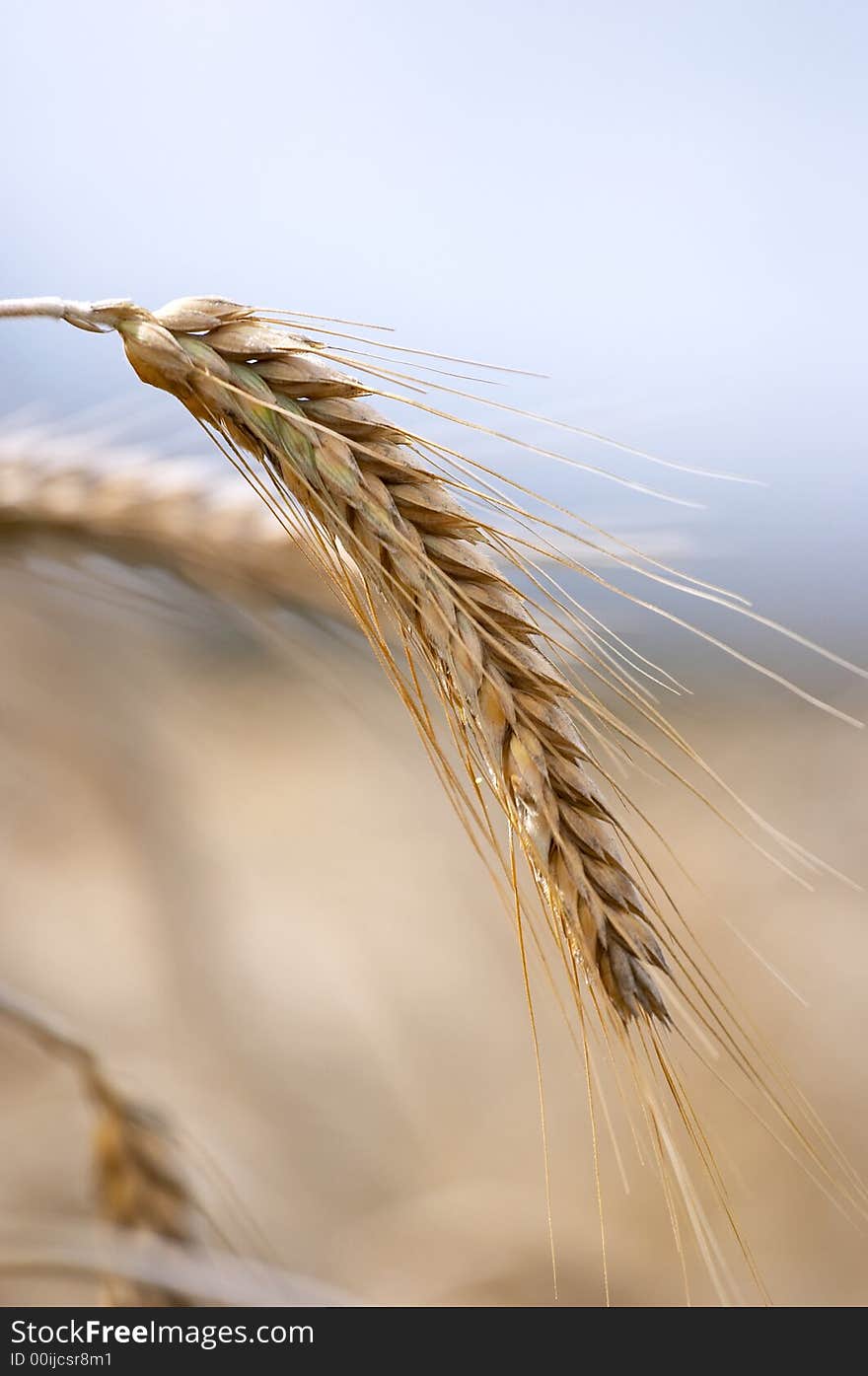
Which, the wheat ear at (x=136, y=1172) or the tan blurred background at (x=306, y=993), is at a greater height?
the tan blurred background at (x=306, y=993)

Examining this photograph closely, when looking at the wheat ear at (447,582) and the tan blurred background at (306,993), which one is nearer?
the wheat ear at (447,582)

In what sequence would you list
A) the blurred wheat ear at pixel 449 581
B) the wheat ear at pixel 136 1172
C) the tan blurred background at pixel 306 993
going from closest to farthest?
the blurred wheat ear at pixel 449 581, the wheat ear at pixel 136 1172, the tan blurred background at pixel 306 993

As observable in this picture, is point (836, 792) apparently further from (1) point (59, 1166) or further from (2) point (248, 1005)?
(1) point (59, 1166)

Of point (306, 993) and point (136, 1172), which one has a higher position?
point (306, 993)

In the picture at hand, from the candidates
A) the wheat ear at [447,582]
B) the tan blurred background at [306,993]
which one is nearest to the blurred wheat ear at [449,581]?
the wheat ear at [447,582]

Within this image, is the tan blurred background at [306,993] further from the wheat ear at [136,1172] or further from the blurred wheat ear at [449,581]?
the blurred wheat ear at [449,581]

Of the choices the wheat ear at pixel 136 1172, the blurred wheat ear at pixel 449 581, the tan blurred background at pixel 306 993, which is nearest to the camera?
the blurred wheat ear at pixel 449 581

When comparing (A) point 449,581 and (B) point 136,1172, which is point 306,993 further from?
(A) point 449,581

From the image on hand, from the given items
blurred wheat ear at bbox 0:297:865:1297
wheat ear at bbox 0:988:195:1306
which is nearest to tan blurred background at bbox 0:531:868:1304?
wheat ear at bbox 0:988:195:1306

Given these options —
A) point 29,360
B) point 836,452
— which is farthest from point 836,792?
point 29,360

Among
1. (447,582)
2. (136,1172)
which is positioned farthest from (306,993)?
(447,582)
